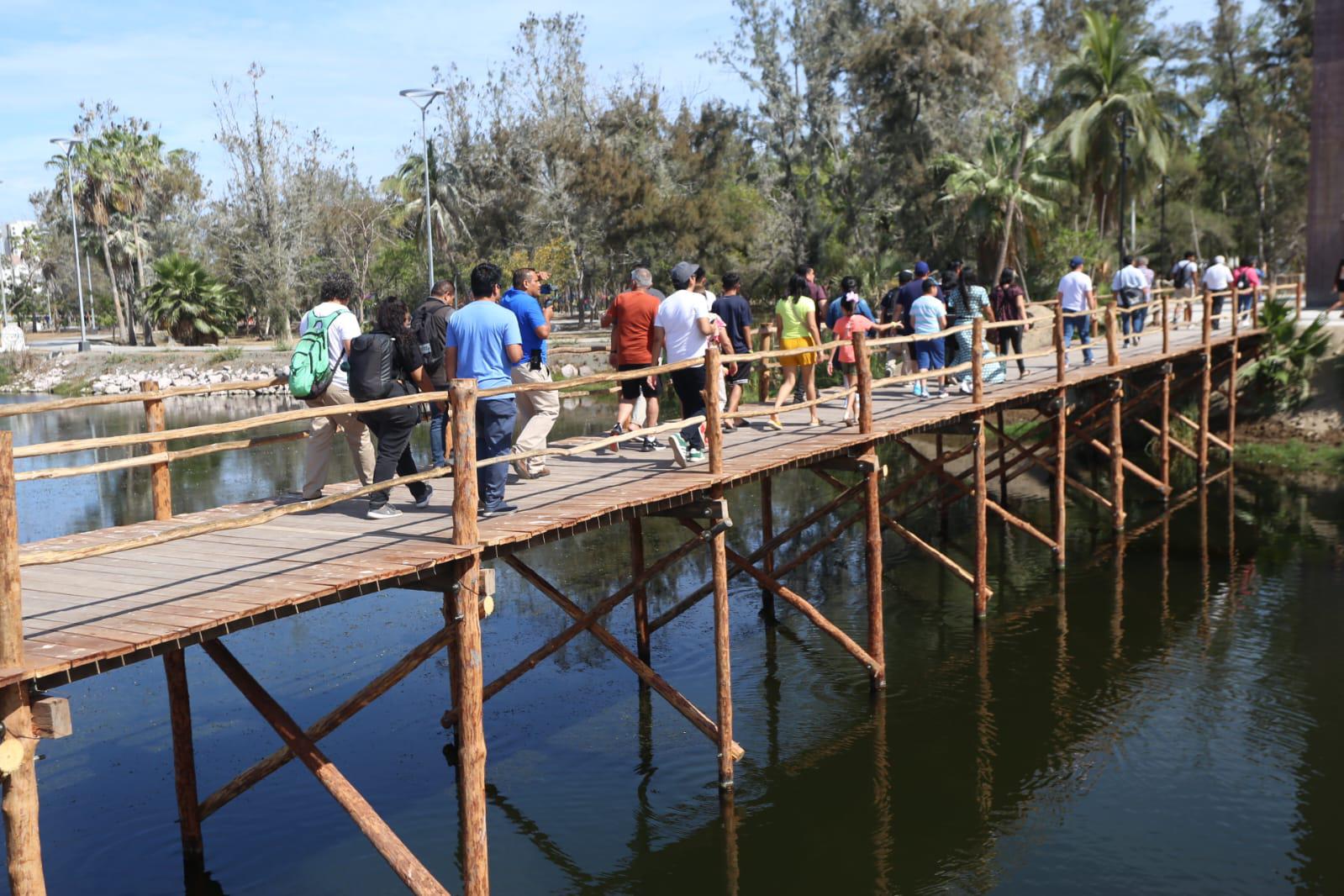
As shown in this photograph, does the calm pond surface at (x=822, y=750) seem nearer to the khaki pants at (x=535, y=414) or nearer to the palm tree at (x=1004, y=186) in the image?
the khaki pants at (x=535, y=414)

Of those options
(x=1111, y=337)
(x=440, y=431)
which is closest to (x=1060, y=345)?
(x=1111, y=337)

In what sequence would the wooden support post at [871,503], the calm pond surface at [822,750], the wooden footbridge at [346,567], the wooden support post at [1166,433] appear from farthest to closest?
the wooden support post at [1166,433]
the wooden support post at [871,503]
the calm pond surface at [822,750]
the wooden footbridge at [346,567]

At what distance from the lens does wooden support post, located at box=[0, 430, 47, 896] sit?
Answer: 5.58m

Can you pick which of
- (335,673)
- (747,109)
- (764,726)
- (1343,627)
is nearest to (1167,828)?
(764,726)

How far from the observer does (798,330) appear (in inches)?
545

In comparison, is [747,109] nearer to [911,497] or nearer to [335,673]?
[911,497]

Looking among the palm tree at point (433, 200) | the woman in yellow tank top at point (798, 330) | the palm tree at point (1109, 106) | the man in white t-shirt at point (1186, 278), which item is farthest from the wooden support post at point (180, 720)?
the palm tree at point (1109, 106)

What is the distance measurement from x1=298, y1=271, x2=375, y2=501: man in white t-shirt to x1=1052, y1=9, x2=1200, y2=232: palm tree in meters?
33.2

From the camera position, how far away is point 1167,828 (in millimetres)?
10008

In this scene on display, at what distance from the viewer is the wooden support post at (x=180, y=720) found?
30.3 feet

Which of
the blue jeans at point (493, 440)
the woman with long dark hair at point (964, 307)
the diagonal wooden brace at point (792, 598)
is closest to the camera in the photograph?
the blue jeans at point (493, 440)

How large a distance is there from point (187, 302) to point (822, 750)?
46.7 meters

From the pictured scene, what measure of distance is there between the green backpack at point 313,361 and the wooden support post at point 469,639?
168 centimetres

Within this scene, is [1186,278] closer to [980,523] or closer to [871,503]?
[980,523]
